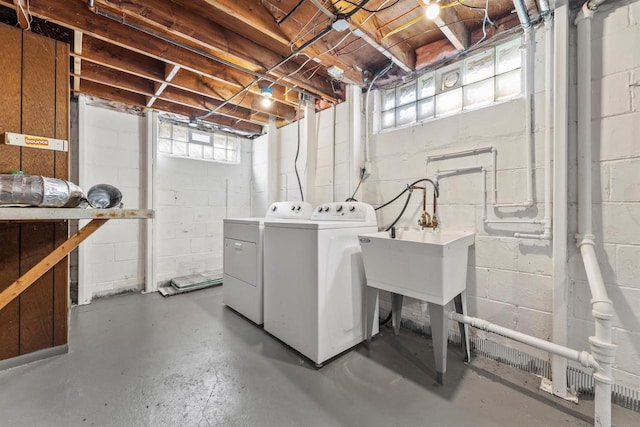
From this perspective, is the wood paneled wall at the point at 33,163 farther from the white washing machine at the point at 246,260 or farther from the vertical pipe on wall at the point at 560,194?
the vertical pipe on wall at the point at 560,194

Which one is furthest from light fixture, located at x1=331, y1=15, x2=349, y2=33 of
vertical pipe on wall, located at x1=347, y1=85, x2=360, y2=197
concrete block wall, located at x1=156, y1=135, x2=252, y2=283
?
concrete block wall, located at x1=156, y1=135, x2=252, y2=283

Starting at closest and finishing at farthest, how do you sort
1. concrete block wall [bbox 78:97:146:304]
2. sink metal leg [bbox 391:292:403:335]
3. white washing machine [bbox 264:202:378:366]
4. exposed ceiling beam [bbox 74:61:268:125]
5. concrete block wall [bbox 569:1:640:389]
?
1. concrete block wall [bbox 569:1:640:389]
2. white washing machine [bbox 264:202:378:366]
3. sink metal leg [bbox 391:292:403:335]
4. exposed ceiling beam [bbox 74:61:268:125]
5. concrete block wall [bbox 78:97:146:304]

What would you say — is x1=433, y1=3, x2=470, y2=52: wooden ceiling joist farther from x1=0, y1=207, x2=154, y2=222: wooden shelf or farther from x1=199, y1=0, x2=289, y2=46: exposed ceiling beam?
x1=0, y1=207, x2=154, y2=222: wooden shelf

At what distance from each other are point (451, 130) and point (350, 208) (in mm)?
978

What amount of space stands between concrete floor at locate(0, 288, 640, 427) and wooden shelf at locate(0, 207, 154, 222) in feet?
3.23

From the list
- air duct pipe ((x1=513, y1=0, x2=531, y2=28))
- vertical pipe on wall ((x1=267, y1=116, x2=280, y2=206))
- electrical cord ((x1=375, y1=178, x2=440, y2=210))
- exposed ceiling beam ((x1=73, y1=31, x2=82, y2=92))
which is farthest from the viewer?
vertical pipe on wall ((x1=267, y1=116, x2=280, y2=206))

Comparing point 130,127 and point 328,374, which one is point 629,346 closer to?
point 328,374

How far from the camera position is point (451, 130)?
198 centimetres

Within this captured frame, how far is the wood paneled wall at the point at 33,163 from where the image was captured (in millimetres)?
1642

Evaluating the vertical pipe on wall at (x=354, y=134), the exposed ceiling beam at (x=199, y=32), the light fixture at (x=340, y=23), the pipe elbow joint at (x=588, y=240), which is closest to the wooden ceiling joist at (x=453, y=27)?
the light fixture at (x=340, y=23)

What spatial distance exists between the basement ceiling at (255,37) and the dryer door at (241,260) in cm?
152

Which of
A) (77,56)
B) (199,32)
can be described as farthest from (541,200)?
(77,56)

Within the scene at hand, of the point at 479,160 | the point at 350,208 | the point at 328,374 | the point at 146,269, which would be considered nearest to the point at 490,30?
the point at 479,160

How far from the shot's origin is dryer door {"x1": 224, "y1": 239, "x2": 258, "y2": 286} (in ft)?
7.50
